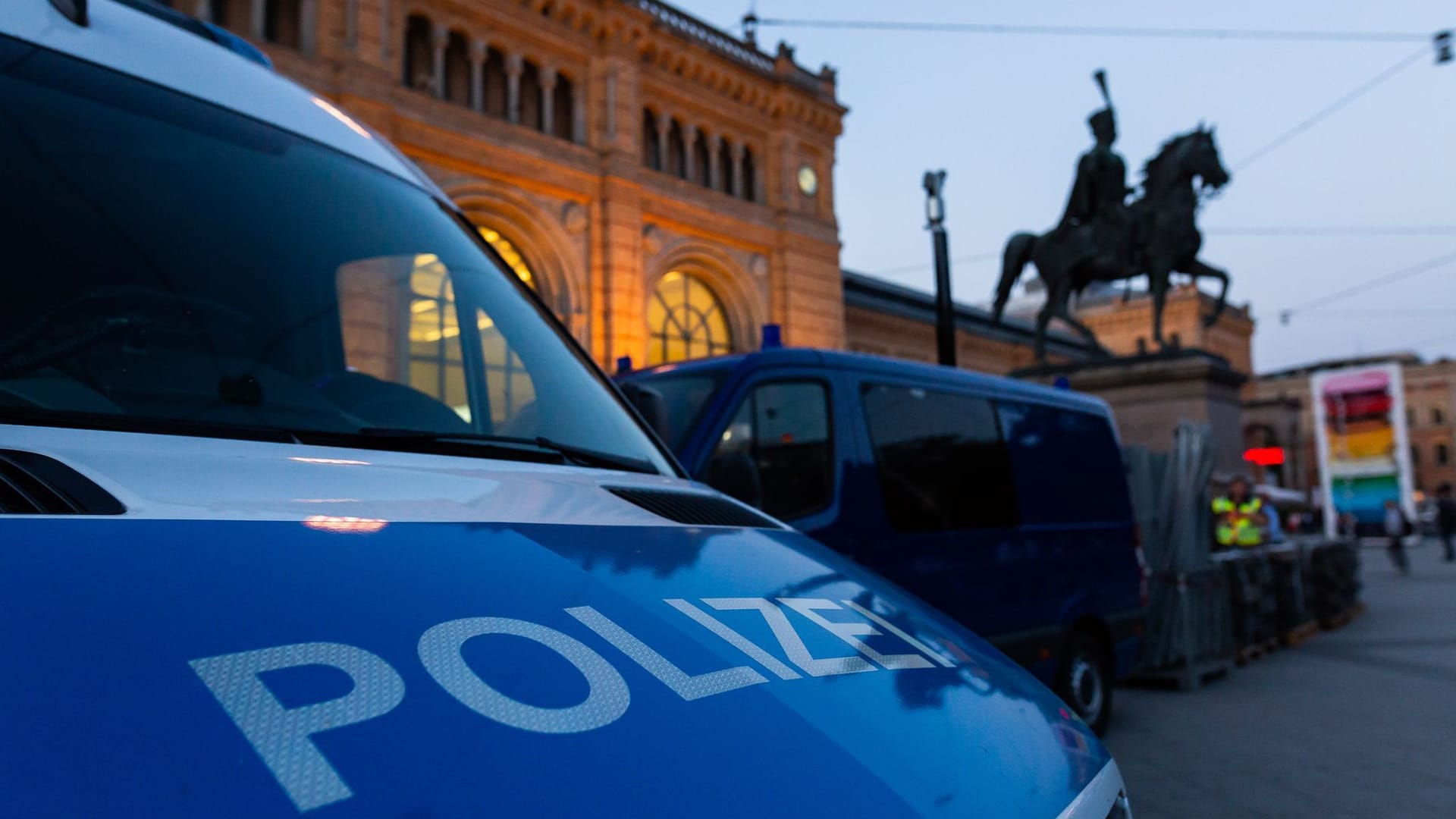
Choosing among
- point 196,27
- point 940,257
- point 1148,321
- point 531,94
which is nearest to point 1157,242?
point 940,257

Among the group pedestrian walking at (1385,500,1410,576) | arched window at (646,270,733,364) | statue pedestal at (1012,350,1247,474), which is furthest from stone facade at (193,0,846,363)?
pedestrian walking at (1385,500,1410,576)

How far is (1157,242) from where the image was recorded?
1520 centimetres

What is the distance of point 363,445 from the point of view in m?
1.64

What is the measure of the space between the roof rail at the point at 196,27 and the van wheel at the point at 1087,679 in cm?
507

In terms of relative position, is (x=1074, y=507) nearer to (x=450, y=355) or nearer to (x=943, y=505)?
(x=943, y=505)

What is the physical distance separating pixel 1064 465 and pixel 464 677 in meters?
5.81

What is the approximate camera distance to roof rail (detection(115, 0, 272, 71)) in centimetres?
222

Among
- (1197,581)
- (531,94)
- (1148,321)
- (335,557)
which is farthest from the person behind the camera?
(1148,321)

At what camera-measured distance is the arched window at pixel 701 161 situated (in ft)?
75.7

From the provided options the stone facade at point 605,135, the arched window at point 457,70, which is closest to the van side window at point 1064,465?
the stone facade at point 605,135

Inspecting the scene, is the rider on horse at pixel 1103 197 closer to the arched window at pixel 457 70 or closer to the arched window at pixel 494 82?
the arched window at pixel 494 82

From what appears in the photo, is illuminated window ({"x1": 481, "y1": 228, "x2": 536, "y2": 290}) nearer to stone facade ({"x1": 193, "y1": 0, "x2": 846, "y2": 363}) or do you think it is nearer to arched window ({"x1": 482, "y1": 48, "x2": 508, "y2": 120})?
stone facade ({"x1": 193, "y1": 0, "x2": 846, "y2": 363})

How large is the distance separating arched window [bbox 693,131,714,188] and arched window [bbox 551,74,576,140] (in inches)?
137

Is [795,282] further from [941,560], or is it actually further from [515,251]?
[941,560]
